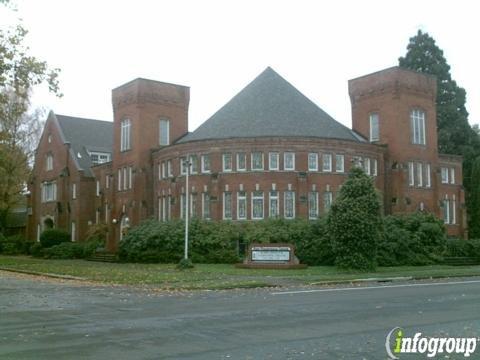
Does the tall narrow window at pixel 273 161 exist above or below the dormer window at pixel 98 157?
below

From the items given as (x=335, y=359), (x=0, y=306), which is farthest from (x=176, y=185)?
(x=335, y=359)

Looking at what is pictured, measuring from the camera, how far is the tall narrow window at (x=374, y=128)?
4825 cm

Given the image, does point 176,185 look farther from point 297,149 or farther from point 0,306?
point 0,306

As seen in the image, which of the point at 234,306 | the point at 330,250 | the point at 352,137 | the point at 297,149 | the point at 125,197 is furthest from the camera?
the point at 125,197

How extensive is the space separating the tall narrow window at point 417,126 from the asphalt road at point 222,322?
2902cm

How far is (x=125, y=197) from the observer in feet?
163

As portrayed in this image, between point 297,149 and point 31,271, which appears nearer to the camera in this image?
point 31,271

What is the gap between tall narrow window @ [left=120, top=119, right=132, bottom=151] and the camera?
164 ft

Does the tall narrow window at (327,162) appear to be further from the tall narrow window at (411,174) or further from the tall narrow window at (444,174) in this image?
the tall narrow window at (444,174)

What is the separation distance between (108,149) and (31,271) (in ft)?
107

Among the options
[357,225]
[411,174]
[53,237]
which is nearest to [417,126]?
[411,174]

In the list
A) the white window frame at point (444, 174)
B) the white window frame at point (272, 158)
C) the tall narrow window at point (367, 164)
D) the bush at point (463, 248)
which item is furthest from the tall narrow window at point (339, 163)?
the white window frame at point (444, 174)

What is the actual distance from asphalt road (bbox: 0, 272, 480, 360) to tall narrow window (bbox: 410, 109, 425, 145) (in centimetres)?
2902

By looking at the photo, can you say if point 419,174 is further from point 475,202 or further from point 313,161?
point 313,161
